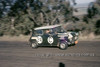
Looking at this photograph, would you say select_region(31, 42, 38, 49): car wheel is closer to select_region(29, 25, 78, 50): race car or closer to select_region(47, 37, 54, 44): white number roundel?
select_region(29, 25, 78, 50): race car

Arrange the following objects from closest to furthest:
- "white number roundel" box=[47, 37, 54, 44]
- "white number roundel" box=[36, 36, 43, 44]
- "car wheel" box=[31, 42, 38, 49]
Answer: "white number roundel" box=[47, 37, 54, 44]
"white number roundel" box=[36, 36, 43, 44]
"car wheel" box=[31, 42, 38, 49]

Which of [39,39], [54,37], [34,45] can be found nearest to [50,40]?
[54,37]

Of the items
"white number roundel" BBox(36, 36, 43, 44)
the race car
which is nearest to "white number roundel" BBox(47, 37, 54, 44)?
the race car

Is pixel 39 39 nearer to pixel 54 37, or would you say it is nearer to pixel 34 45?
pixel 34 45

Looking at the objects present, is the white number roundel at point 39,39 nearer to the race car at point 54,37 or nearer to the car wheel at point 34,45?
the race car at point 54,37

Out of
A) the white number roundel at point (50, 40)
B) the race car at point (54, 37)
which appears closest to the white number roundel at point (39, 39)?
the race car at point (54, 37)

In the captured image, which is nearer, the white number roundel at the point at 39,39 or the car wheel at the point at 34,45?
the white number roundel at the point at 39,39

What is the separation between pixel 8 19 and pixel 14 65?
81.2 feet

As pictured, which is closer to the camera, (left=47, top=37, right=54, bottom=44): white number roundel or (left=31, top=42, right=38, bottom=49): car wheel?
(left=47, top=37, right=54, bottom=44): white number roundel

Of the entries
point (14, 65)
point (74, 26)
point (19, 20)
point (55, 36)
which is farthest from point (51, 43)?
point (19, 20)

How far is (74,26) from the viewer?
30656 millimetres

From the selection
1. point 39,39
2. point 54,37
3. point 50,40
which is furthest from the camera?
point 39,39

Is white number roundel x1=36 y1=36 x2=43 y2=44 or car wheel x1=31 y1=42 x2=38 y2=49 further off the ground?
white number roundel x1=36 y1=36 x2=43 y2=44

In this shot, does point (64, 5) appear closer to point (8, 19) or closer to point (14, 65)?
point (8, 19)
